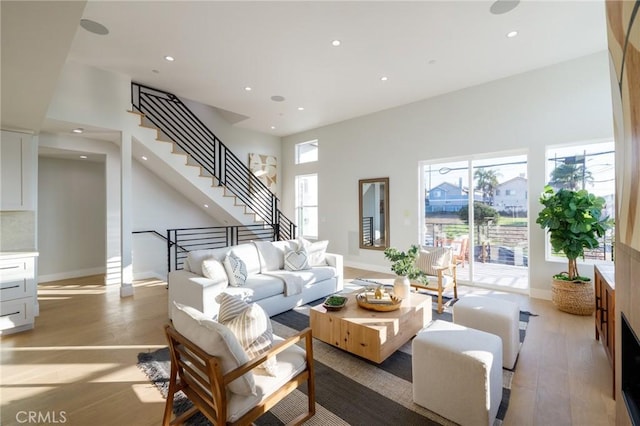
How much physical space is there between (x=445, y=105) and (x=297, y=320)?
4.65 meters

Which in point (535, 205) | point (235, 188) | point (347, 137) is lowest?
point (535, 205)

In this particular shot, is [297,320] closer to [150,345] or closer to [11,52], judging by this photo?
[150,345]

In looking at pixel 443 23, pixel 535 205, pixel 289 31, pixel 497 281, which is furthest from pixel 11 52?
pixel 497 281

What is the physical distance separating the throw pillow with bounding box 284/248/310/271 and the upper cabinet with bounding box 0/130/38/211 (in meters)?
3.50

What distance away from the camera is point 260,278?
3807 mm

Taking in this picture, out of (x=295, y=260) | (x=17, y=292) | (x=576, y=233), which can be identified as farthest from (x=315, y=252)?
(x=17, y=292)

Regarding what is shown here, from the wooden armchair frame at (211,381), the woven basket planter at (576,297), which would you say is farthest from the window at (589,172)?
the wooden armchair frame at (211,381)

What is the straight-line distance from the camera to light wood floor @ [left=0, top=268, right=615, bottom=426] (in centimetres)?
196

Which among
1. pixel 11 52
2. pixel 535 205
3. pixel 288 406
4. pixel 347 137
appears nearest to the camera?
pixel 11 52

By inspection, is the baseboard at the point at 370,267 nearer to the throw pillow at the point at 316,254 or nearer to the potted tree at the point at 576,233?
the throw pillow at the point at 316,254

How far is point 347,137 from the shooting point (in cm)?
685

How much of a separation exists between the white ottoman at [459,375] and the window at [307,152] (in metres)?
6.29

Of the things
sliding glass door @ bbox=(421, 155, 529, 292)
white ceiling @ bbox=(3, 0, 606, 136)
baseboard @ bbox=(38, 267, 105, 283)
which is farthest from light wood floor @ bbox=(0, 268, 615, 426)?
white ceiling @ bbox=(3, 0, 606, 136)

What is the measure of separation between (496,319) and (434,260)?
65.6 inches
